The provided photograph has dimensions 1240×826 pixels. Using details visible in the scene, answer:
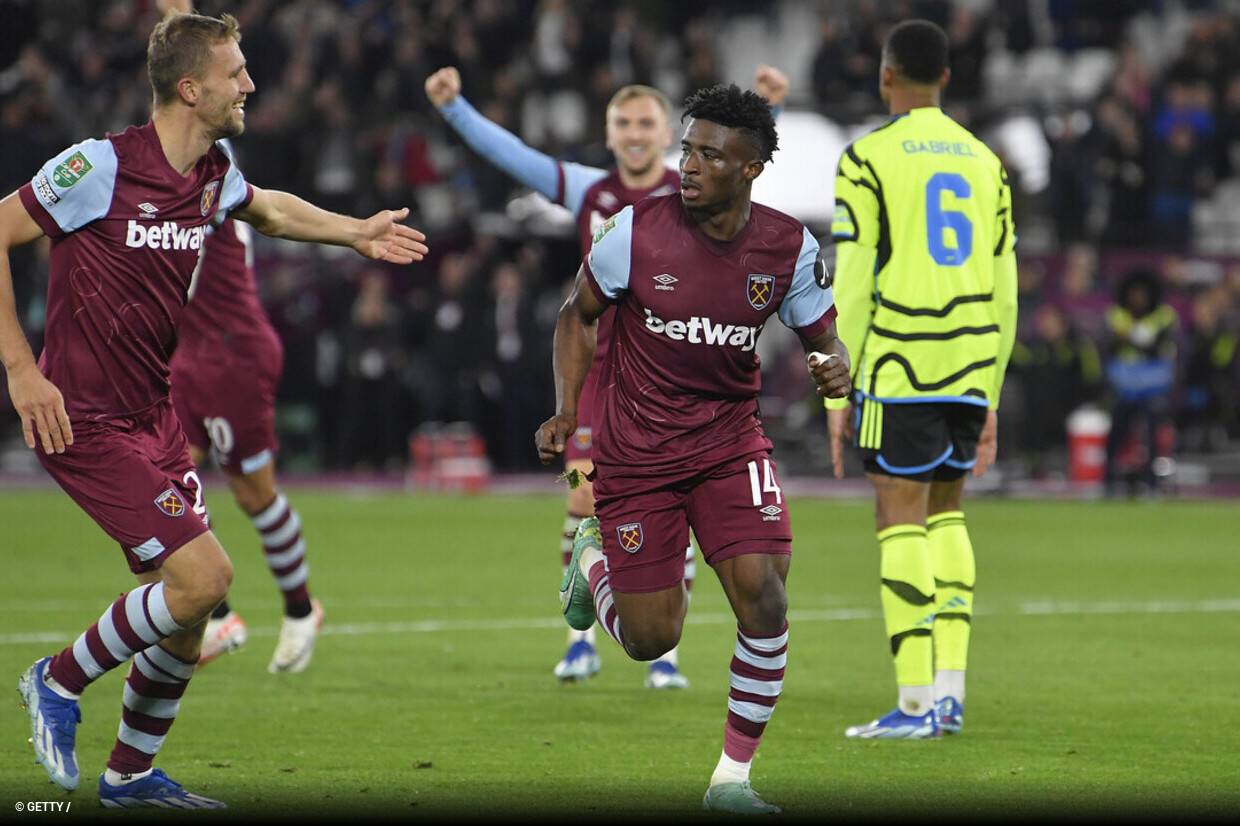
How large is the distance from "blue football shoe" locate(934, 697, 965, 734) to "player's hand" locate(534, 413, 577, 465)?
87.5 inches

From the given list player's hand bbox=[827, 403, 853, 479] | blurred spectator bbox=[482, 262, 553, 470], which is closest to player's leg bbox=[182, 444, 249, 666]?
player's hand bbox=[827, 403, 853, 479]

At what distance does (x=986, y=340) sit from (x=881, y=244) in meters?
0.57

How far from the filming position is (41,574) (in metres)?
12.5

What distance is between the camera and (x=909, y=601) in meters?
7.24

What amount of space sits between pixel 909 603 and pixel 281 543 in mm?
3306

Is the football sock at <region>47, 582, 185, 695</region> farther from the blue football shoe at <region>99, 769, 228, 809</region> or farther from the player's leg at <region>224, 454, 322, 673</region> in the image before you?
the player's leg at <region>224, 454, 322, 673</region>

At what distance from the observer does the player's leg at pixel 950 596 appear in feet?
24.1

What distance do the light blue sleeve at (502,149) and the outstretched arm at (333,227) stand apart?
2.08 meters

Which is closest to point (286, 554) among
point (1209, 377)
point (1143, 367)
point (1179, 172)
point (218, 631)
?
point (218, 631)

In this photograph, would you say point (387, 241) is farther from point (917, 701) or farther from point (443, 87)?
point (917, 701)

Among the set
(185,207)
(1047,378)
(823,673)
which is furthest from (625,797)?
(1047,378)

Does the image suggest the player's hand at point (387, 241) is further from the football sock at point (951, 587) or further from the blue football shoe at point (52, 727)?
the football sock at point (951, 587)

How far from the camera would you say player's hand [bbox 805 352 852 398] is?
19.0 feet

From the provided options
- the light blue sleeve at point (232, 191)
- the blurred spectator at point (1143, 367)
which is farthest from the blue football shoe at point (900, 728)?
the blurred spectator at point (1143, 367)
